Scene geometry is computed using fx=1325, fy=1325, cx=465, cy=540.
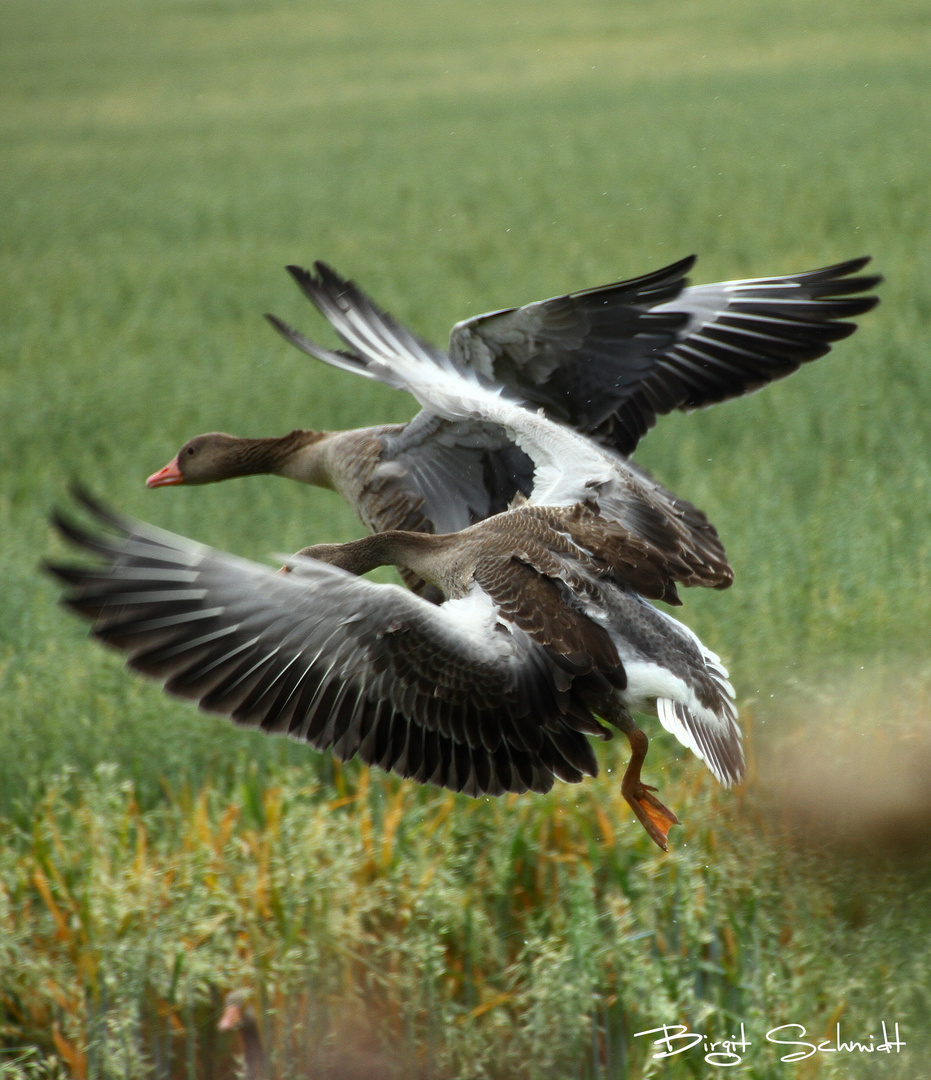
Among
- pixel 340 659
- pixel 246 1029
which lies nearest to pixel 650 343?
pixel 340 659

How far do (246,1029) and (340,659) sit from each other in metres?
1.56

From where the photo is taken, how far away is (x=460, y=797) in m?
5.87

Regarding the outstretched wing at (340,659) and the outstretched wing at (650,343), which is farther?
the outstretched wing at (650,343)

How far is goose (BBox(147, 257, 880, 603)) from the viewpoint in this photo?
5262mm

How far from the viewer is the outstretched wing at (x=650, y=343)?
17.1 feet

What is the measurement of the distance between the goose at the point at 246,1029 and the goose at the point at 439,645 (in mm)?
1159

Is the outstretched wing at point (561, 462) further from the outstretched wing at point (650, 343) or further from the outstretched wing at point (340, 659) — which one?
the outstretched wing at point (340, 659)

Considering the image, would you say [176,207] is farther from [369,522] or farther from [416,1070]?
[416,1070]

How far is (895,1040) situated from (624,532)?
6.24ft

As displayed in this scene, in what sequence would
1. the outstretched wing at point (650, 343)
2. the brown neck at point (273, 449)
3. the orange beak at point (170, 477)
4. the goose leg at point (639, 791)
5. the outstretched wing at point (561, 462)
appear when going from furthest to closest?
the orange beak at point (170, 477), the brown neck at point (273, 449), the outstretched wing at point (650, 343), the outstretched wing at point (561, 462), the goose leg at point (639, 791)

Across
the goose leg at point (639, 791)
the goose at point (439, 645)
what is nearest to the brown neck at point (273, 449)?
the goose at point (439, 645)

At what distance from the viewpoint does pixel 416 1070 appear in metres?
4.93

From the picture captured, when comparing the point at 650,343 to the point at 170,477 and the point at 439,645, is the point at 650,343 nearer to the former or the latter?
the point at 439,645

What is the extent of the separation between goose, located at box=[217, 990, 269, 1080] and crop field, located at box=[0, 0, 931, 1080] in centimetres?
27
